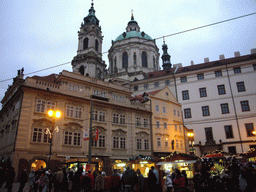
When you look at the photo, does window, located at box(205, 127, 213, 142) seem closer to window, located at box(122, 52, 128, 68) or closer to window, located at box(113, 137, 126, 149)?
window, located at box(113, 137, 126, 149)

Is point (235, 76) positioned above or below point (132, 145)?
above

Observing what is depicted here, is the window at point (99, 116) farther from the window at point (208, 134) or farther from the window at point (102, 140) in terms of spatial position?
the window at point (208, 134)

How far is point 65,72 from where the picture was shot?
99.8 ft

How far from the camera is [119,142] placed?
33219 millimetres

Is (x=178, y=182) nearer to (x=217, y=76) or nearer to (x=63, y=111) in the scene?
(x=63, y=111)

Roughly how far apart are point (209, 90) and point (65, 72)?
110 ft

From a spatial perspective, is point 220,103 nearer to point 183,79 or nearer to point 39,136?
point 183,79

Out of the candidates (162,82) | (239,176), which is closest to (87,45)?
(162,82)

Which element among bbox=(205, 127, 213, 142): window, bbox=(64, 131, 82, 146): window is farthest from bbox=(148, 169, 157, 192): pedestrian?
bbox=(205, 127, 213, 142): window

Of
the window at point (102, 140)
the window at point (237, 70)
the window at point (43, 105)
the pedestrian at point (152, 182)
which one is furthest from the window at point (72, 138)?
the window at point (237, 70)

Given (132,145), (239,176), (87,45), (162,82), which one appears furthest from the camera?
(87,45)

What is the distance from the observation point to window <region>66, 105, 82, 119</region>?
29514 mm

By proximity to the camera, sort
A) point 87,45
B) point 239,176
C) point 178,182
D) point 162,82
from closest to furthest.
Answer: point 178,182, point 239,176, point 162,82, point 87,45

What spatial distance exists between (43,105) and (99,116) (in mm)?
8037
